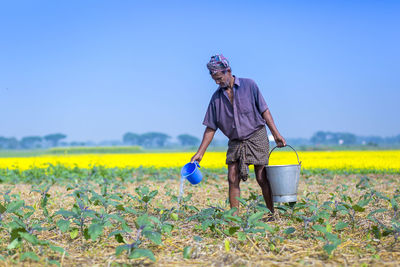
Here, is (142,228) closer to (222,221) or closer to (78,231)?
(222,221)

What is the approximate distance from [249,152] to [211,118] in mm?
561

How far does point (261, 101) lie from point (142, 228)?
6.12 ft

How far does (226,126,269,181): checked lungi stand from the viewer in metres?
4.20

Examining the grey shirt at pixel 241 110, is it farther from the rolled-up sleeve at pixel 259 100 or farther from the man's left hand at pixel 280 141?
the man's left hand at pixel 280 141

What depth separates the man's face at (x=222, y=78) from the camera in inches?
162

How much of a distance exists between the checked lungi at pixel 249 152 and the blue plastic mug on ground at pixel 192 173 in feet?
1.16

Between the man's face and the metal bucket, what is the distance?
0.95 m

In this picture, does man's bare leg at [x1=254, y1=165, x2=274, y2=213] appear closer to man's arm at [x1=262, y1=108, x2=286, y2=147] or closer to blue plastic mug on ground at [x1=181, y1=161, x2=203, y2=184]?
man's arm at [x1=262, y1=108, x2=286, y2=147]

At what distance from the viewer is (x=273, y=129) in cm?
429

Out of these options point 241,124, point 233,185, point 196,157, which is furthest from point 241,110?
point 233,185

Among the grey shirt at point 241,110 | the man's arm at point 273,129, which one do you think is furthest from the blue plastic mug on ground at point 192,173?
the man's arm at point 273,129

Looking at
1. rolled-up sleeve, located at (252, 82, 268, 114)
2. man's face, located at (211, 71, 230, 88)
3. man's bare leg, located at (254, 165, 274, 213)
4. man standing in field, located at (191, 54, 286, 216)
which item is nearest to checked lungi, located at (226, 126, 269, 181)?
man standing in field, located at (191, 54, 286, 216)

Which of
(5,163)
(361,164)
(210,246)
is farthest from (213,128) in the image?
(5,163)

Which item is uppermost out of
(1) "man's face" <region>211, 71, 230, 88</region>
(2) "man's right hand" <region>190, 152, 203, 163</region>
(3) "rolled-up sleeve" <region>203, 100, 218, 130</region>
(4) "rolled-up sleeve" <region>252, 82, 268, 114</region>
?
(1) "man's face" <region>211, 71, 230, 88</region>
